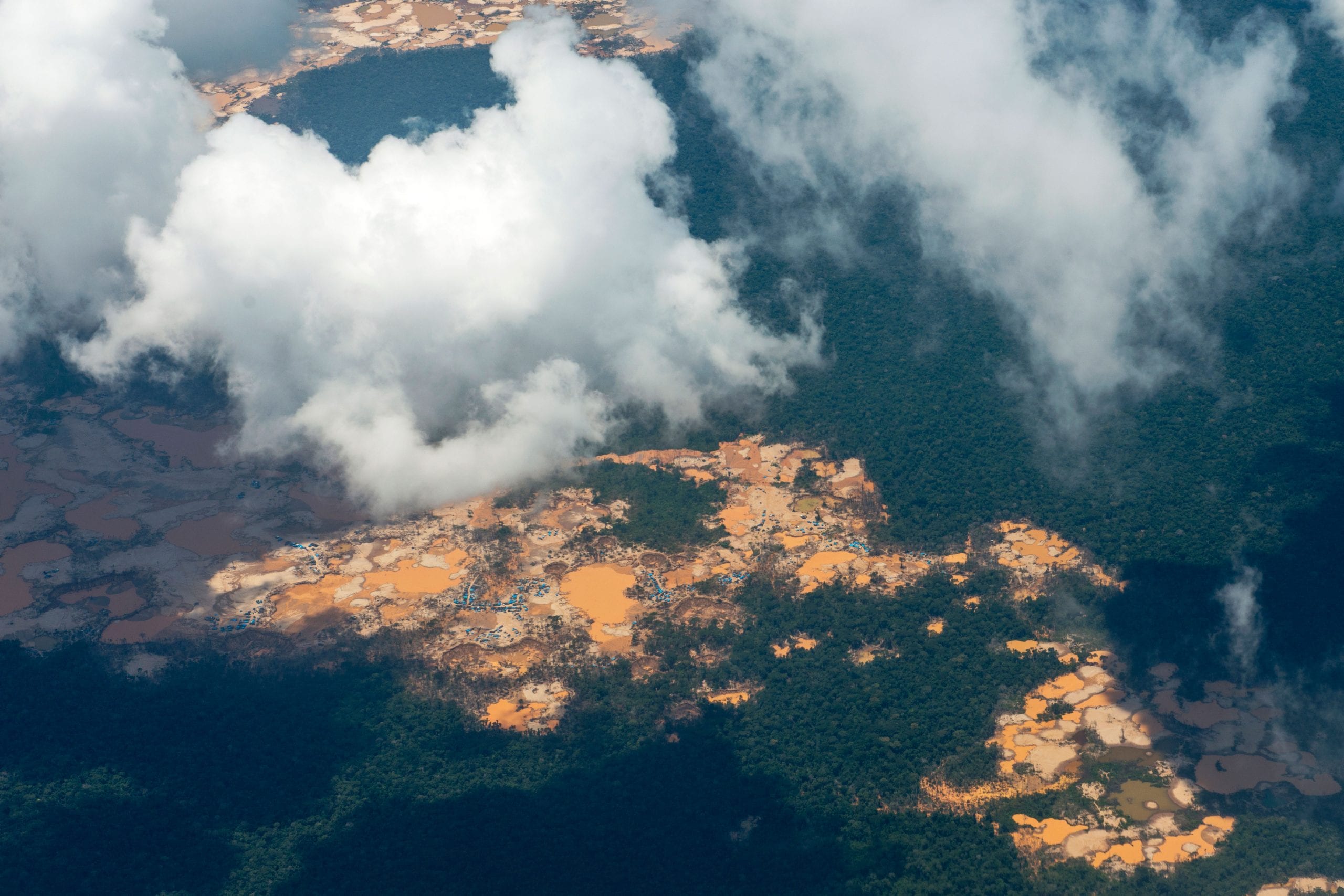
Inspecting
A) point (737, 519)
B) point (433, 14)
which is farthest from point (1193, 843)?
point (433, 14)

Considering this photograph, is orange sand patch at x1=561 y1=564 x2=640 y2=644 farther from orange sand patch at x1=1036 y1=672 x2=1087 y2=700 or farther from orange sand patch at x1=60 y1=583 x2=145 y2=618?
orange sand patch at x1=60 y1=583 x2=145 y2=618

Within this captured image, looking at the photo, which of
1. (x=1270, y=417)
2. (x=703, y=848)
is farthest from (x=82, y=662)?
(x=1270, y=417)

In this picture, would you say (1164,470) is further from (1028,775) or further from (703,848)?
(703,848)

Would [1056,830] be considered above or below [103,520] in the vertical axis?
below

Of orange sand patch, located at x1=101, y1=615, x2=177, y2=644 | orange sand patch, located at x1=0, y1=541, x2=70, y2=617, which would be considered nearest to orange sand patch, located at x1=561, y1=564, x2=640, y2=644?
orange sand patch, located at x1=101, y1=615, x2=177, y2=644

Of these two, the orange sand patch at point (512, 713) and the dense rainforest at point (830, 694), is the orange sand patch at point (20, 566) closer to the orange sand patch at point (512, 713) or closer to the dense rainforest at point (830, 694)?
the dense rainforest at point (830, 694)

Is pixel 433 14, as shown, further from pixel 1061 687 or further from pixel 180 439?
pixel 1061 687
